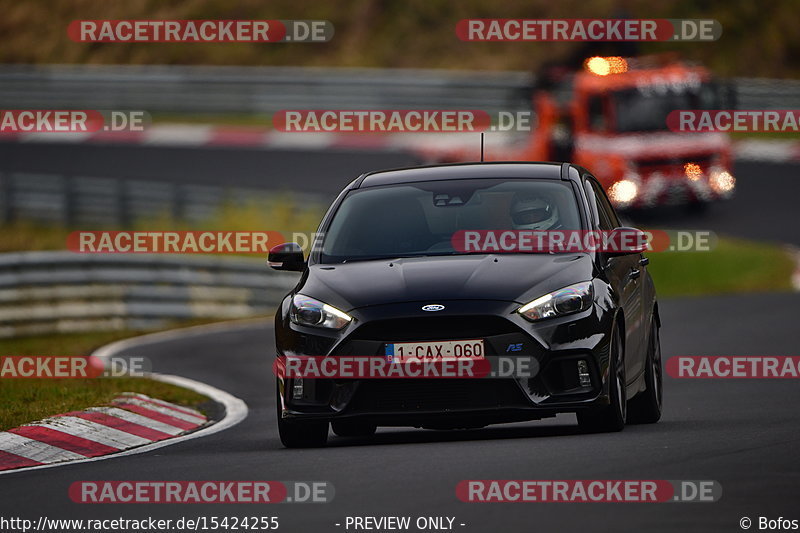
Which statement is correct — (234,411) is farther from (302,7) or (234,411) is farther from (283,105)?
(302,7)

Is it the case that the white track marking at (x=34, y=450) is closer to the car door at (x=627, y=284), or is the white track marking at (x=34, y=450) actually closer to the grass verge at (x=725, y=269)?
the car door at (x=627, y=284)

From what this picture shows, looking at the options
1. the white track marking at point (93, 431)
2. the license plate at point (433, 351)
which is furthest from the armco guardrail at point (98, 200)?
the license plate at point (433, 351)

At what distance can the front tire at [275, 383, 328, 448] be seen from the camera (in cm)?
1048

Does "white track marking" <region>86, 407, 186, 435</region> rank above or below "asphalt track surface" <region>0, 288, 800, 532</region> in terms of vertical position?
above

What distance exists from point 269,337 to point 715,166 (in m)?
10.1

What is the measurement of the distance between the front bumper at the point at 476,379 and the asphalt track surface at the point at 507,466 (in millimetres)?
209

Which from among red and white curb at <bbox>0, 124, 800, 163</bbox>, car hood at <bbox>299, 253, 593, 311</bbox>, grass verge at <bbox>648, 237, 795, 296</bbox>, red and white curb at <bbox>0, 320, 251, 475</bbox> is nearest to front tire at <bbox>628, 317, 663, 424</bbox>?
car hood at <bbox>299, 253, 593, 311</bbox>

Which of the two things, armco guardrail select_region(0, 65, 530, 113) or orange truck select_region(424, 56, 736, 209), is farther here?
armco guardrail select_region(0, 65, 530, 113)

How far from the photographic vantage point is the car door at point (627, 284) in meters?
10.7

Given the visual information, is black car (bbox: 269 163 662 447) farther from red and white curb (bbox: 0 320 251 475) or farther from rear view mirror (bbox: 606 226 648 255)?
red and white curb (bbox: 0 320 251 475)

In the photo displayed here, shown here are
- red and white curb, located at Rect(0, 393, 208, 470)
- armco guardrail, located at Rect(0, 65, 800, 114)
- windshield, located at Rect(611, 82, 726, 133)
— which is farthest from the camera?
armco guardrail, located at Rect(0, 65, 800, 114)

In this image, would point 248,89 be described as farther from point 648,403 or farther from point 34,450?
point 34,450

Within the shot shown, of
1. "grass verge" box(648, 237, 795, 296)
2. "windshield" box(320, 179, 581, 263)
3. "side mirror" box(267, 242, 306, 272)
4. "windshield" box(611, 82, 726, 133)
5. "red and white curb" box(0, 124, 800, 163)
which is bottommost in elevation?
"side mirror" box(267, 242, 306, 272)

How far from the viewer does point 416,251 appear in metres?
10.8
